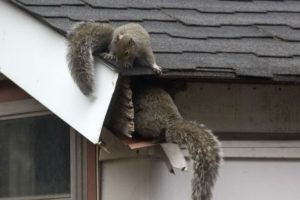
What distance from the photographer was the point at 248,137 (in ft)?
14.6

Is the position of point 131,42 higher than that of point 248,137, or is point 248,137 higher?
point 131,42

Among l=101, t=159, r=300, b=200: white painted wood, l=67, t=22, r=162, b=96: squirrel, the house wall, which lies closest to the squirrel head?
l=67, t=22, r=162, b=96: squirrel

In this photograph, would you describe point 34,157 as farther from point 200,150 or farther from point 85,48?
point 200,150

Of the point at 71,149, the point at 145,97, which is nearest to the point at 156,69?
the point at 145,97

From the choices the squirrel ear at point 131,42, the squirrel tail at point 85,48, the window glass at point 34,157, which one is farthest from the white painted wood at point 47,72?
the window glass at point 34,157

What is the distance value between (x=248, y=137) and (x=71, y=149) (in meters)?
0.79

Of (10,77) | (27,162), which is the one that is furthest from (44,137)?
(10,77)

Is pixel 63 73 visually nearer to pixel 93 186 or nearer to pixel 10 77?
pixel 10 77

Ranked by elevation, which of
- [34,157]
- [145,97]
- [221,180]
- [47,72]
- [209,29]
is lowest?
[221,180]

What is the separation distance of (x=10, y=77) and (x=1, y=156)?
486 millimetres

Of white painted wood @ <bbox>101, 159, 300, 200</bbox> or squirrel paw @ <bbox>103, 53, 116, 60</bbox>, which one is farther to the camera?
white painted wood @ <bbox>101, 159, 300, 200</bbox>

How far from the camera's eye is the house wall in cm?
441

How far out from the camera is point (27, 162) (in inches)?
184

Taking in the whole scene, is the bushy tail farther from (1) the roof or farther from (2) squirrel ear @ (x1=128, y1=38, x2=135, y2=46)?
(2) squirrel ear @ (x1=128, y1=38, x2=135, y2=46)
